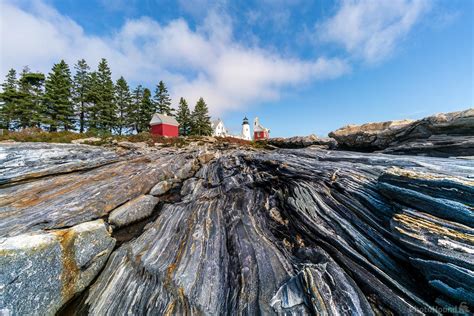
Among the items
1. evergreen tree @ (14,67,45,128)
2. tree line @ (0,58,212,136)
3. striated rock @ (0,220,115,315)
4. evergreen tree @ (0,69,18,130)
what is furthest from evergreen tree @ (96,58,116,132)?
striated rock @ (0,220,115,315)

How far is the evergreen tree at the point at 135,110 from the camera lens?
5797cm

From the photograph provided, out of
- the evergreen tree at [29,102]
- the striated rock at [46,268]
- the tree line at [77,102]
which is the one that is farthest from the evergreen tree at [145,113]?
the striated rock at [46,268]

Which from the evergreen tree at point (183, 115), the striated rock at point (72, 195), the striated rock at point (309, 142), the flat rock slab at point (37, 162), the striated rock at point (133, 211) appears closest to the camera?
the striated rock at point (72, 195)

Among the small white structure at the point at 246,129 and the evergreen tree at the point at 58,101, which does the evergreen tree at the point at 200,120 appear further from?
the evergreen tree at the point at 58,101

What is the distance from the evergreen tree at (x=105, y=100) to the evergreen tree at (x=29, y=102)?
11.9m

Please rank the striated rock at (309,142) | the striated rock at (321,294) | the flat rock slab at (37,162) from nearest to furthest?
the striated rock at (321,294) → the flat rock slab at (37,162) → the striated rock at (309,142)

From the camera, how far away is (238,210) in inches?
359

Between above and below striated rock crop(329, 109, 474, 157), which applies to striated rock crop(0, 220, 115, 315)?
below

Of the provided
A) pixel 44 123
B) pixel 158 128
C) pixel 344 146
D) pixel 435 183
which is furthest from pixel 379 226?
pixel 44 123

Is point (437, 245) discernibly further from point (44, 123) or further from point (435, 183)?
point (44, 123)

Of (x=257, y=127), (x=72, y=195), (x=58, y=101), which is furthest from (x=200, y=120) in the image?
(x=72, y=195)

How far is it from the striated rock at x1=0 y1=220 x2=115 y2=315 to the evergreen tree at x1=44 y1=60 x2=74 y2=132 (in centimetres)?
5709

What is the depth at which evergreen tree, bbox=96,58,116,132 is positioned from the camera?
167 feet

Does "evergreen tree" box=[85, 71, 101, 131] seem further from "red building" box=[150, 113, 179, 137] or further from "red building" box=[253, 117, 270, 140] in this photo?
"red building" box=[253, 117, 270, 140]
